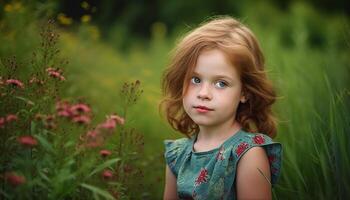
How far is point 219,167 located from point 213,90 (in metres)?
0.36

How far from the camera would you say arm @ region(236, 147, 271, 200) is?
2.61 meters

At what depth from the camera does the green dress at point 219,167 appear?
2.68 metres

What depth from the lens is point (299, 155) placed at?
333 centimetres

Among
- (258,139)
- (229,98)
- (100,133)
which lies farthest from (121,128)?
(258,139)

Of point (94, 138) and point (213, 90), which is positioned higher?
point (213, 90)

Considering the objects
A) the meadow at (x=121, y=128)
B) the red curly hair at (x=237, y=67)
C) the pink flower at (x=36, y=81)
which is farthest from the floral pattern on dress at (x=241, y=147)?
the pink flower at (x=36, y=81)

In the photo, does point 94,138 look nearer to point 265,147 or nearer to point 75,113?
point 75,113

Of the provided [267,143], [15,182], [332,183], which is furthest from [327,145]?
[15,182]

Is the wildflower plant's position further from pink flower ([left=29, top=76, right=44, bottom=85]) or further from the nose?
the nose

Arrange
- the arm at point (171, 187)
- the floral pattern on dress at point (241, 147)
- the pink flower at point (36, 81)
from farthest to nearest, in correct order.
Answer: the arm at point (171, 187) → the floral pattern on dress at point (241, 147) → the pink flower at point (36, 81)

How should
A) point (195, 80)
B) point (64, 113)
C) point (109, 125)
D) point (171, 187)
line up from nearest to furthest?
point (64, 113)
point (109, 125)
point (195, 80)
point (171, 187)

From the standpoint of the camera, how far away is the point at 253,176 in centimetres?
262

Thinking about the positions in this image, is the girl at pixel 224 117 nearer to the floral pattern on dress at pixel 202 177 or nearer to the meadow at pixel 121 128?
the floral pattern on dress at pixel 202 177

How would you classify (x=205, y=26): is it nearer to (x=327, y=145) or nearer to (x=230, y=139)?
(x=230, y=139)
